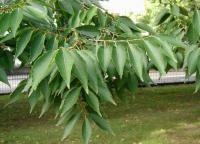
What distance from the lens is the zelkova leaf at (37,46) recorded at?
199cm

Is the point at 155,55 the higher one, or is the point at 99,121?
the point at 155,55

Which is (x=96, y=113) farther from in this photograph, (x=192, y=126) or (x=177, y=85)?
(x=177, y=85)

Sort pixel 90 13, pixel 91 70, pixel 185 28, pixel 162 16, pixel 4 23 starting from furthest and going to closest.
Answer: pixel 162 16 < pixel 185 28 < pixel 90 13 < pixel 4 23 < pixel 91 70

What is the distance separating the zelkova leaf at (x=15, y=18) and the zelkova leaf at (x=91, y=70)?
31cm

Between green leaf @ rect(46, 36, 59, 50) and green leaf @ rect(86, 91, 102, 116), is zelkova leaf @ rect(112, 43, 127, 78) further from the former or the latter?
green leaf @ rect(46, 36, 59, 50)

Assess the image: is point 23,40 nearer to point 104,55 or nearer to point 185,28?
point 104,55

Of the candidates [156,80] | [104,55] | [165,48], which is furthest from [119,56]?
[156,80]

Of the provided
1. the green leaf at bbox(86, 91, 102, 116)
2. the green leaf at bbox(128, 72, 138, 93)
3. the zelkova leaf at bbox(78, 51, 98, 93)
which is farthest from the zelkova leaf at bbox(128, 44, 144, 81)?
the green leaf at bbox(128, 72, 138, 93)

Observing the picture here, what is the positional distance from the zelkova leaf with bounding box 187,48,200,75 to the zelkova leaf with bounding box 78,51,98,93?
66 centimetres

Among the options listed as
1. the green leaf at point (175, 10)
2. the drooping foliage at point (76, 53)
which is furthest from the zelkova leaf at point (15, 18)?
the green leaf at point (175, 10)

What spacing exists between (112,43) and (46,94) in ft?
1.32

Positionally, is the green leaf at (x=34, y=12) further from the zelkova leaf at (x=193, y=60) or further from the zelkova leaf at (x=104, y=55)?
the zelkova leaf at (x=193, y=60)

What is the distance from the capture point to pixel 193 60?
229 cm

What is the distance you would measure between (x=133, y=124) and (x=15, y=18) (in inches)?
407
